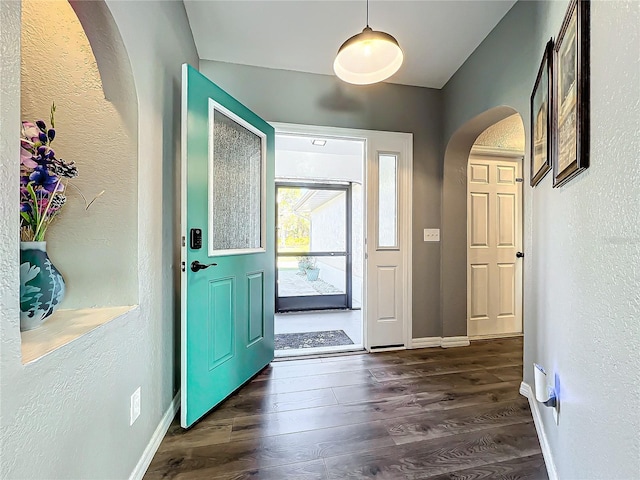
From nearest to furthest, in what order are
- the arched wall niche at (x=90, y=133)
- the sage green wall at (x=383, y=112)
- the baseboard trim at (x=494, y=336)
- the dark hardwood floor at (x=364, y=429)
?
the arched wall niche at (x=90, y=133)
the dark hardwood floor at (x=364, y=429)
the sage green wall at (x=383, y=112)
the baseboard trim at (x=494, y=336)

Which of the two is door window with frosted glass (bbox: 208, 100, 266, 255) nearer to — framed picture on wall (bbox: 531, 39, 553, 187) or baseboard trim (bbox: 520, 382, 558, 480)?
framed picture on wall (bbox: 531, 39, 553, 187)

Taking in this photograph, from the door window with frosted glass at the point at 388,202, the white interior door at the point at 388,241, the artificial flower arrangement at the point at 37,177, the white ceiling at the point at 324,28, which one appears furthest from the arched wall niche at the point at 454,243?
the artificial flower arrangement at the point at 37,177

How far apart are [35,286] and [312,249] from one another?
4.01 m

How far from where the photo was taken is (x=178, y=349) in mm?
1892

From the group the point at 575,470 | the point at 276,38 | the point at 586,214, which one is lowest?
the point at 575,470

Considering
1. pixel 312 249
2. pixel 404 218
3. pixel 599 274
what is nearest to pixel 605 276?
pixel 599 274

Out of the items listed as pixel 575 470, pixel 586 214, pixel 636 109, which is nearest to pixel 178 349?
pixel 575 470

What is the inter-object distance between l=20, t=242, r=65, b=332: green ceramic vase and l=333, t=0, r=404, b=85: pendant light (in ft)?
5.57

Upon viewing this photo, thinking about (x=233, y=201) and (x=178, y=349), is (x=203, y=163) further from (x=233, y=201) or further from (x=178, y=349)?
(x=178, y=349)

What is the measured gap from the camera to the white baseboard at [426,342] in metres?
2.99

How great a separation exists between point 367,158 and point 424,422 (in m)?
2.18

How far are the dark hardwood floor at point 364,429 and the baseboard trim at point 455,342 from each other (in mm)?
477

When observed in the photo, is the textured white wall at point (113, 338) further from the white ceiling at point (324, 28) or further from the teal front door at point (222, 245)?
the white ceiling at point (324, 28)

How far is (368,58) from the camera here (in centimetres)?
177
